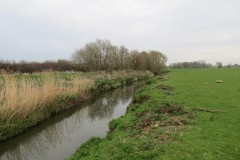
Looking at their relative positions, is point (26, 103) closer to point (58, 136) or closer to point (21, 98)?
point (21, 98)

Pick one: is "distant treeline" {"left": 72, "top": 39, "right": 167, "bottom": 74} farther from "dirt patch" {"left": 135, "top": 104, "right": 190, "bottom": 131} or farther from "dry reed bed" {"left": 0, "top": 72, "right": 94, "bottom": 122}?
"dirt patch" {"left": 135, "top": 104, "right": 190, "bottom": 131}

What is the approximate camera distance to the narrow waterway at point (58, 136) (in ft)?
30.4

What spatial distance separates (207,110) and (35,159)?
6.89 meters

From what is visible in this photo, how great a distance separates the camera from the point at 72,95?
1836 centimetres

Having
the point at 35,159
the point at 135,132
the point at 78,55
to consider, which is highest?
the point at 78,55

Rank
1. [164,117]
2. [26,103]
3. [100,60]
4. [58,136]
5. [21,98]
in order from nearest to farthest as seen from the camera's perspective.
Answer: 1. [164,117]
2. [58,136]
3. [21,98]
4. [26,103]
5. [100,60]

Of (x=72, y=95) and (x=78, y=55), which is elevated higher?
(x=78, y=55)

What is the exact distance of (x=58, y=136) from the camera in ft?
37.4

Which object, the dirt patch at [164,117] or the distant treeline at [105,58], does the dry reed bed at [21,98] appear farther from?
the distant treeline at [105,58]

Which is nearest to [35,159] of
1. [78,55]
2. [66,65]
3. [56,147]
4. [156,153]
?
[56,147]

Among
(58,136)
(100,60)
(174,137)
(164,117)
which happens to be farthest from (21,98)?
(100,60)

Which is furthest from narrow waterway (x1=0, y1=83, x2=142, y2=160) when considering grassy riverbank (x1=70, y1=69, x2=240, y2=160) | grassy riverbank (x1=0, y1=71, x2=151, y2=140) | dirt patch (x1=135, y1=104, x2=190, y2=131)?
dirt patch (x1=135, y1=104, x2=190, y2=131)

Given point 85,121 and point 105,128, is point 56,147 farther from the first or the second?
point 85,121

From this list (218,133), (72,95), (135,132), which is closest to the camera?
(218,133)
